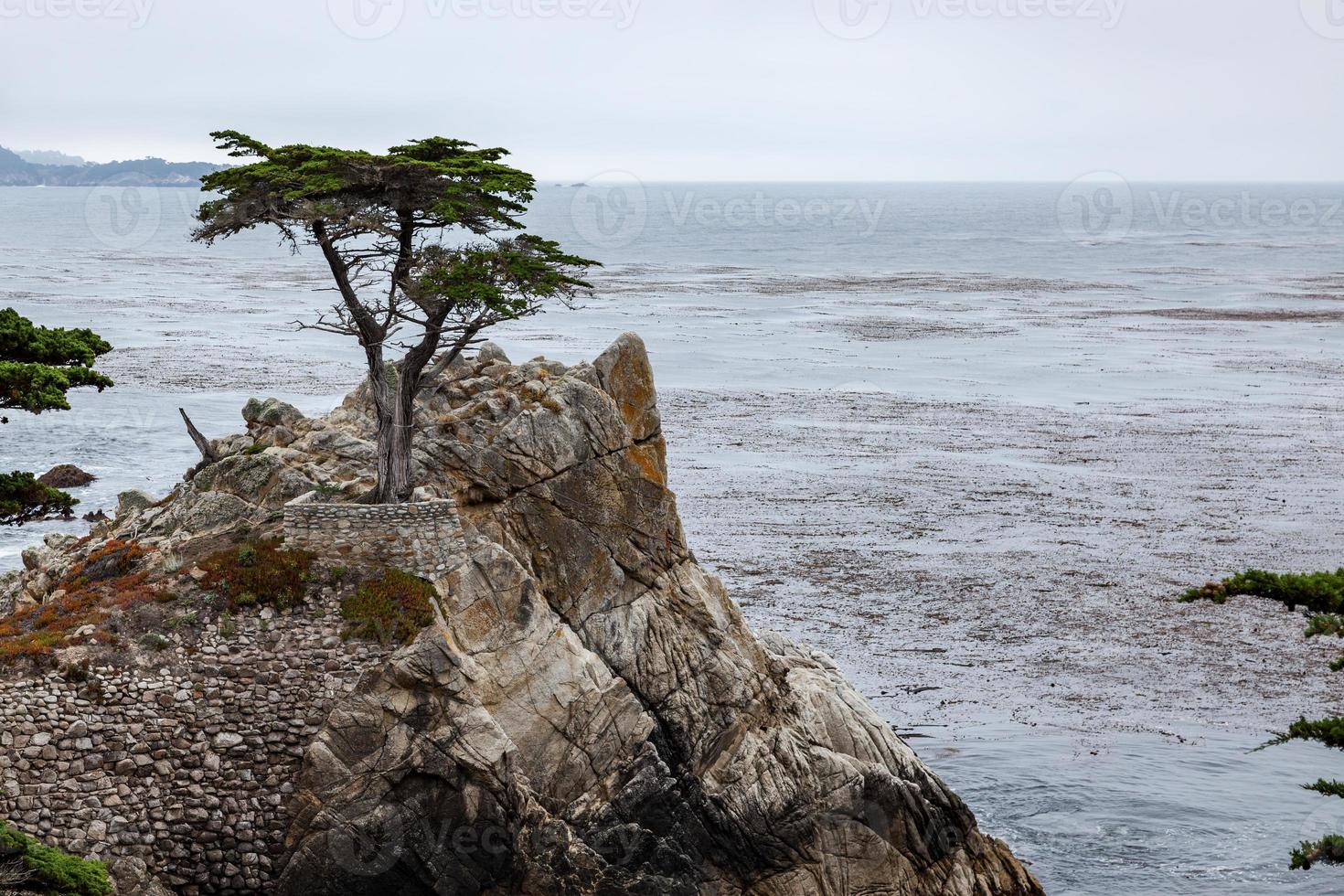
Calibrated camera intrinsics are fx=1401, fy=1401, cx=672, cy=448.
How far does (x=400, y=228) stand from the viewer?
28250 mm

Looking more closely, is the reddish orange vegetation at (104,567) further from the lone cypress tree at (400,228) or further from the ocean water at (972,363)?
the ocean water at (972,363)

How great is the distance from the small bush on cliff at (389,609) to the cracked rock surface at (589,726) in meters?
0.48

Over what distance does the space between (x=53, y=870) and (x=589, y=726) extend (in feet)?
32.2

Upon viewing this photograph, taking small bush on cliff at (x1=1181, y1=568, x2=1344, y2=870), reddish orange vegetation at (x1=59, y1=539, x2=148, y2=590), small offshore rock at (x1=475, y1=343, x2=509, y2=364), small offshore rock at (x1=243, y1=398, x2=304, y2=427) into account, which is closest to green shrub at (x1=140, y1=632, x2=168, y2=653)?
reddish orange vegetation at (x1=59, y1=539, x2=148, y2=590)

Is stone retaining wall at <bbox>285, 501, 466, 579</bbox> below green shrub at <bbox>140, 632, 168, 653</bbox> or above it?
above

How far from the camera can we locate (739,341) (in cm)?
10462

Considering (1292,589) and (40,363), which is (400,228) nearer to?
(40,363)

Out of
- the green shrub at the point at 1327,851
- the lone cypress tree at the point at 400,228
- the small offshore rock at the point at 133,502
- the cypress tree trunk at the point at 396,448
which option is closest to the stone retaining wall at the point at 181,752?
the cypress tree trunk at the point at 396,448

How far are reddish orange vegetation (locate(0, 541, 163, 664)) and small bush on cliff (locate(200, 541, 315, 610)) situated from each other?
114 centimetres

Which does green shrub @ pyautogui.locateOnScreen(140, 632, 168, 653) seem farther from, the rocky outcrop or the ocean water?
the ocean water

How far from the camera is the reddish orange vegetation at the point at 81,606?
Answer: 80.7 feet

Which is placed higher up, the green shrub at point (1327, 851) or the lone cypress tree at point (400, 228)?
the lone cypress tree at point (400, 228)

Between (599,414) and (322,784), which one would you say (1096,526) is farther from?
(322,784)

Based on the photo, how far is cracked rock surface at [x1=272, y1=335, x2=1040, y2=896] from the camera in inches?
956
